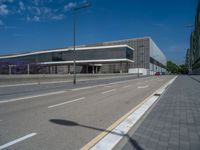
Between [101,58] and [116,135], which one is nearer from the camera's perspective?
[116,135]

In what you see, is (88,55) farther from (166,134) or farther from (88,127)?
(166,134)

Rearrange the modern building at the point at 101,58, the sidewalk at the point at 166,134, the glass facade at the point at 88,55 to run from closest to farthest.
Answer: the sidewalk at the point at 166,134 < the glass facade at the point at 88,55 < the modern building at the point at 101,58

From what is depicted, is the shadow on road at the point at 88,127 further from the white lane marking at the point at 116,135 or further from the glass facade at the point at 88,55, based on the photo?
the glass facade at the point at 88,55

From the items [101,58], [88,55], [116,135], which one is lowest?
[116,135]

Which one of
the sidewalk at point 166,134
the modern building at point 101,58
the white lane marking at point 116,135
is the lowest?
the white lane marking at point 116,135

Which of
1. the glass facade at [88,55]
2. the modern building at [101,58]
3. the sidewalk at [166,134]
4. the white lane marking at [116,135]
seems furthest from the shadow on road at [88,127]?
the glass facade at [88,55]

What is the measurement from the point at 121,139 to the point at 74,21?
25.2 m

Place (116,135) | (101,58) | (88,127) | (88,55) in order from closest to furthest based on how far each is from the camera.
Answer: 1. (116,135)
2. (88,127)
3. (101,58)
4. (88,55)

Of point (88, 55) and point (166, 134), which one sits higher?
point (88, 55)

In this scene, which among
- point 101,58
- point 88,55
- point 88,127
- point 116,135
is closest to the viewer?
point 116,135

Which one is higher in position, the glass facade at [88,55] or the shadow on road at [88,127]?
the glass facade at [88,55]

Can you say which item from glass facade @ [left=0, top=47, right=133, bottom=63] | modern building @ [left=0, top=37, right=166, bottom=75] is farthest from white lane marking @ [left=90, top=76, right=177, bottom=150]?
glass facade @ [left=0, top=47, right=133, bottom=63]

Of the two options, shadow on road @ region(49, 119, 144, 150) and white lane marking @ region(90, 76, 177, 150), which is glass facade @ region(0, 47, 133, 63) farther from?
shadow on road @ region(49, 119, 144, 150)

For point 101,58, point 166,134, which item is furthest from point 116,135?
point 101,58
